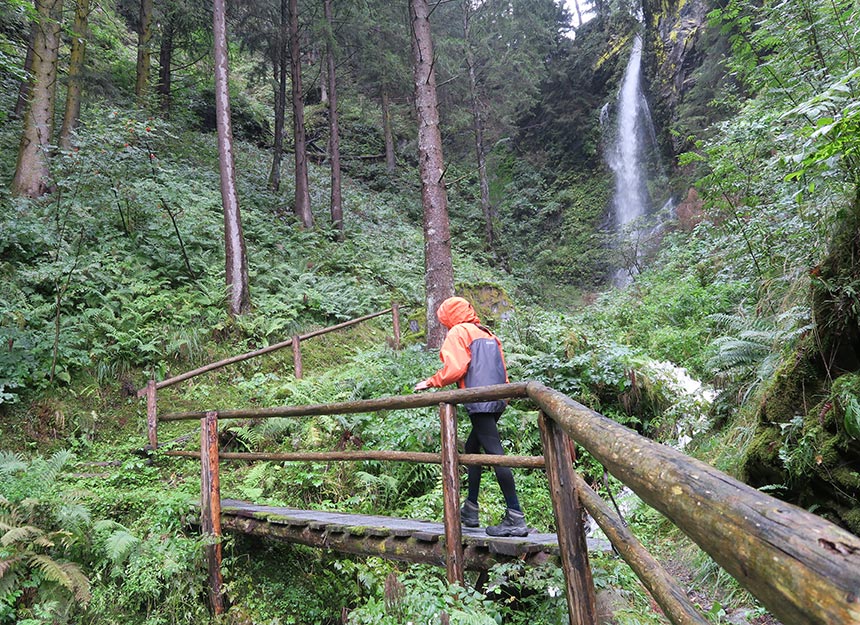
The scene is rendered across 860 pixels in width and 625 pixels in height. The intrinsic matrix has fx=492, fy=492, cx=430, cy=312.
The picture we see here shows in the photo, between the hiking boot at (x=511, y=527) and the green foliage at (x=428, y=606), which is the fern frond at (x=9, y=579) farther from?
the hiking boot at (x=511, y=527)

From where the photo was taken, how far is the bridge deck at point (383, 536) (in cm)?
293

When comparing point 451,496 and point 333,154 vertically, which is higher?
point 333,154

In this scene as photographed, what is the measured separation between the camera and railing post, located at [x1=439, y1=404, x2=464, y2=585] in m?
2.94

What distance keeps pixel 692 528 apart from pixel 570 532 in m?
1.16

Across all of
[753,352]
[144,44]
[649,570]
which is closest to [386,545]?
[649,570]

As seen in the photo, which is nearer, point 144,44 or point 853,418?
point 853,418

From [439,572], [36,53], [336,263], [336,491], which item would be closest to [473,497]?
[439,572]

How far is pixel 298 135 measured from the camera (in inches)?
658

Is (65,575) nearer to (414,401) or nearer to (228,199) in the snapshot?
(414,401)

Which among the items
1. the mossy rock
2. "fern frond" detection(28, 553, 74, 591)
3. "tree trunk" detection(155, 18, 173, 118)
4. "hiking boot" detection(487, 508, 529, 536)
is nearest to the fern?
"hiking boot" detection(487, 508, 529, 536)

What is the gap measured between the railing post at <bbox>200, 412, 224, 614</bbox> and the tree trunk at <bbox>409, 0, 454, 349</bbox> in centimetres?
437

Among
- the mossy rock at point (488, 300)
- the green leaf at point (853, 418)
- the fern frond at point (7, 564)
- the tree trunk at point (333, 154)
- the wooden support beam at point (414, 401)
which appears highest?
the tree trunk at point (333, 154)

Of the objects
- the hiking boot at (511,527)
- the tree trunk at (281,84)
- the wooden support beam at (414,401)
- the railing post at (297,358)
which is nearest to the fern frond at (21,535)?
the wooden support beam at (414,401)

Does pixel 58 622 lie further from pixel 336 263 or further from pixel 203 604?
pixel 336 263
